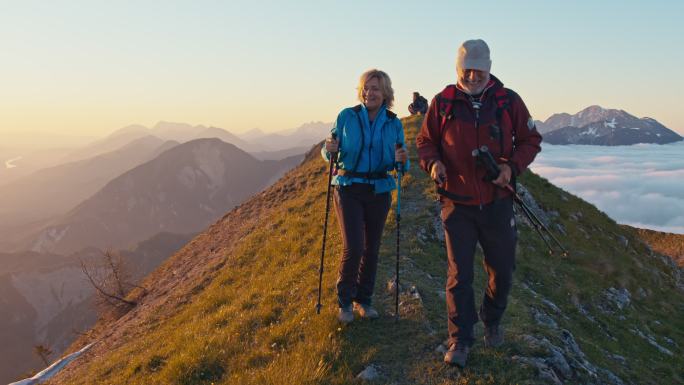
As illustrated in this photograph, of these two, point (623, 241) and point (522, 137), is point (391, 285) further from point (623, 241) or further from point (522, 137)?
point (623, 241)

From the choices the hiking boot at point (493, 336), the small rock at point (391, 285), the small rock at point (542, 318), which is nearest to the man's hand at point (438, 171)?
the hiking boot at point (493, 336)

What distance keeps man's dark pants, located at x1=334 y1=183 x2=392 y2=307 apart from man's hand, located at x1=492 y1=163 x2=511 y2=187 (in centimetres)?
219

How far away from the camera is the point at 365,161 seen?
717 cm

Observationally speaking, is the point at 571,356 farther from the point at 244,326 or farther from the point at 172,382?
the point at 172,382

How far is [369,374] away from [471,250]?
8.00 ft

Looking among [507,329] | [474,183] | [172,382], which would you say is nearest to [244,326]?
[172,382]

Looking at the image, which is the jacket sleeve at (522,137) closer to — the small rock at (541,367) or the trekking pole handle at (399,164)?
the trekking pole handle at (399,164)

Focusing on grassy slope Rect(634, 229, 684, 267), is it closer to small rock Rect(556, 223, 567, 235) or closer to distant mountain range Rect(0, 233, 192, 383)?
small rock Rect(556, 223, 567, 235)

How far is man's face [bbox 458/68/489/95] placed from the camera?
557 cm

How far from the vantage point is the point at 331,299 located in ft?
29.6

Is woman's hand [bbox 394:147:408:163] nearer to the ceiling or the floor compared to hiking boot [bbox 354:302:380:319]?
nearer to the ceiling

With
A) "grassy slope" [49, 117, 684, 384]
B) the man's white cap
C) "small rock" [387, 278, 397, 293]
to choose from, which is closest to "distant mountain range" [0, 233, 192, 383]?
"grassy slope" [49, 117, 684, 384]

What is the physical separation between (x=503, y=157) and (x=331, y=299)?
4.84m

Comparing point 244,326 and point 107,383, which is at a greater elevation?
point 244,326
